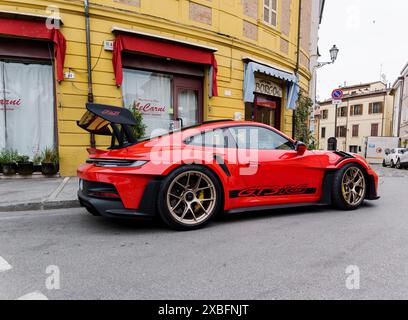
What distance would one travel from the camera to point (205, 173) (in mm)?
3232

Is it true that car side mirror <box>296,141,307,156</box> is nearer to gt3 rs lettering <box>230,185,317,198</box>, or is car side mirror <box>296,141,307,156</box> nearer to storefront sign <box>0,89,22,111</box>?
gt3 rs lettering <box>230,185,317,198</box>

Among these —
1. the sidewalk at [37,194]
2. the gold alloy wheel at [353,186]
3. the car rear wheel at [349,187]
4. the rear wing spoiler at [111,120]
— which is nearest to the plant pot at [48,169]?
the sidewalk at [37,194]

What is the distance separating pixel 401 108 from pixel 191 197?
38.2 metres

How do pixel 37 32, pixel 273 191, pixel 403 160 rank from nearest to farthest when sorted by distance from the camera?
pixel 273 191 < pixel 37 32 < pixel 403 160

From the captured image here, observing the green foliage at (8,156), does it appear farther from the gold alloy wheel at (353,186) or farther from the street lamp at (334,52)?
the street lamp at (334,52)

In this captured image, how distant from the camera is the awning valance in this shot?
30.5 feet

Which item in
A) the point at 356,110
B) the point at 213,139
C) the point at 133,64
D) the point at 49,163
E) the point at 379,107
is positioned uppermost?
the point at 379,107

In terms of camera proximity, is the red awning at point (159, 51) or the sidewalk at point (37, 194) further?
the red awning at point (159, 51)

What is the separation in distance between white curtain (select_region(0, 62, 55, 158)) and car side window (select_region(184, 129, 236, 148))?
202 inches

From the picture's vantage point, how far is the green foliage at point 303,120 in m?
12.4

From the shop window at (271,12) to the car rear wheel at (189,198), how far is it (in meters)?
9.31

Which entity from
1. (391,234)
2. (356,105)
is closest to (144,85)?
(391,234)

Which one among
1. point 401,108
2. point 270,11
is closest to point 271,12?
point 270,11

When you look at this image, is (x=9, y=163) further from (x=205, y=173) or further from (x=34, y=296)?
(x=34, y=296)
